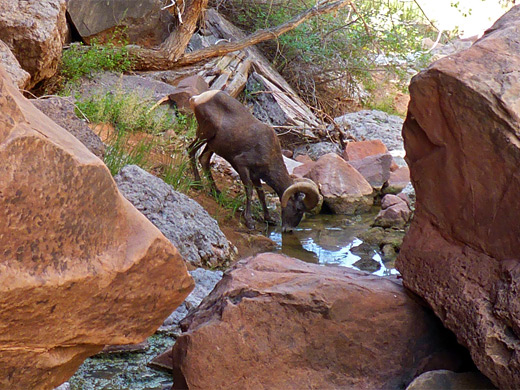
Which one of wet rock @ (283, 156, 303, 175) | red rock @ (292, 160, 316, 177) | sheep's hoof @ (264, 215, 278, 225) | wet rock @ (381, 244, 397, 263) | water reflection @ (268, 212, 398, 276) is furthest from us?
wet rock @ (283, 156, 303, 175)

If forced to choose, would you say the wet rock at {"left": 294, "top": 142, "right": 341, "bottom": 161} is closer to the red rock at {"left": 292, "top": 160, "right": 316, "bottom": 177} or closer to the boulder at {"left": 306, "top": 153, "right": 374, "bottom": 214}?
the red rock at {"left": 292, "top": 160, "right": 316, "bottom": 177}

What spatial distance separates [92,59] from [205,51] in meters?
2.16

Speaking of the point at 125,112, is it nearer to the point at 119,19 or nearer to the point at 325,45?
the point at 119,19

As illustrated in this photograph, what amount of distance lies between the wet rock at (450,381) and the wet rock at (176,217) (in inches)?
126

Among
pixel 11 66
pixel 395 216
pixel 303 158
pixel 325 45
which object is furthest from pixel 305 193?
pixel 325 45

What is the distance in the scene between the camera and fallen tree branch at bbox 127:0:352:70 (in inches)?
438

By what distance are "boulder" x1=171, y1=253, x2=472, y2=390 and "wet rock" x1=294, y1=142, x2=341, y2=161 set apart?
8.36 meters

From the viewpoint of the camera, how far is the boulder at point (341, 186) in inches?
A: 372

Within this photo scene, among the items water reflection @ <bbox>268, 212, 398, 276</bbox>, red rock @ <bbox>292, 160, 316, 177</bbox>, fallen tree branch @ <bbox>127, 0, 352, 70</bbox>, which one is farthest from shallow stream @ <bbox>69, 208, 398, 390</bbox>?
fallen tree branch @ <bbox>127, 0, 352, 70</bbox>

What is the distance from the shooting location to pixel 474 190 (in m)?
3.05

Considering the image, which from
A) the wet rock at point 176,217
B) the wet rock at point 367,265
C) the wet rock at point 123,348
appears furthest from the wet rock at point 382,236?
the wet rock at point 123,348

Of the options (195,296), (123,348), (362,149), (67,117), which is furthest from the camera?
(362,149)

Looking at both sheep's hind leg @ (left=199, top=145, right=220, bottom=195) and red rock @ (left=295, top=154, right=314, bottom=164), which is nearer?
sheep's hind leg @ (left=199, top=145, right=220, bottom=195)

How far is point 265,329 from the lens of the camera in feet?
10.9
